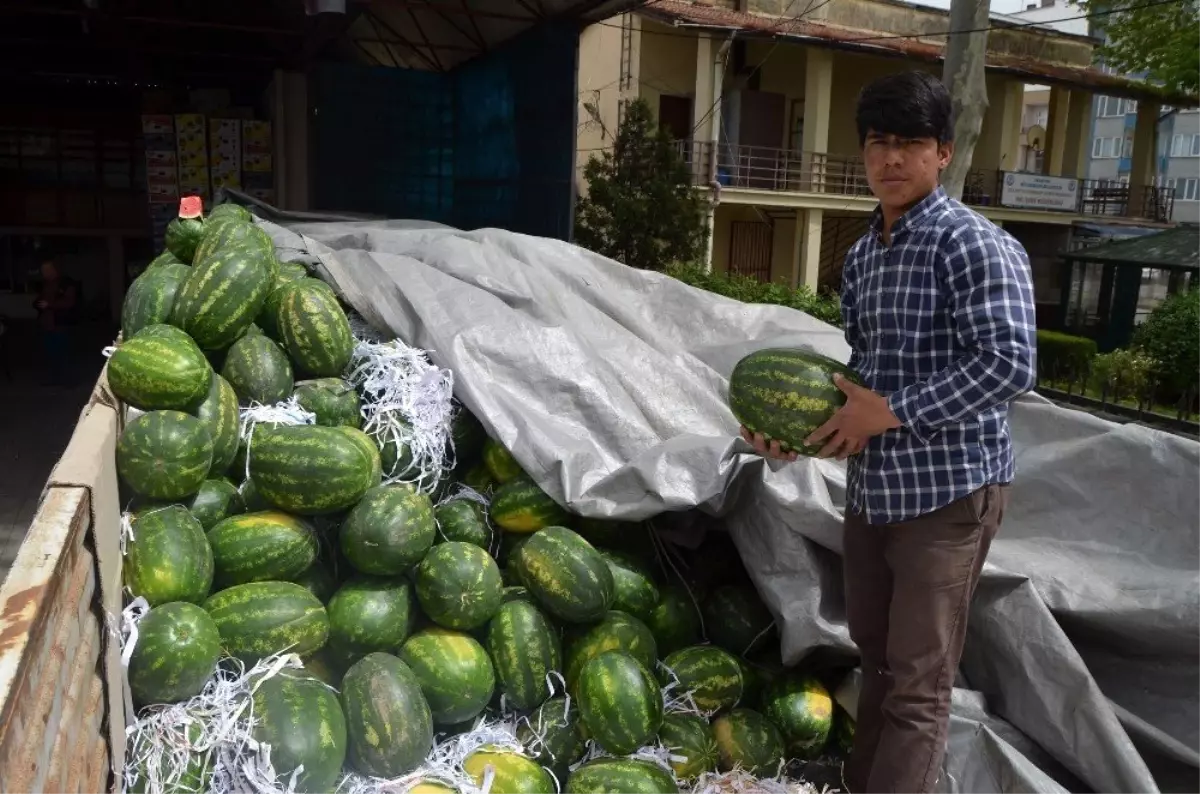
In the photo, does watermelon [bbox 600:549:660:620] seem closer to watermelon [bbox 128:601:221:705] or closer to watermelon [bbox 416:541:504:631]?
watermelon [bbox 416:541:504:631]

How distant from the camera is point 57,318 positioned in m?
10.5

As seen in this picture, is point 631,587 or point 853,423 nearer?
point 853,423

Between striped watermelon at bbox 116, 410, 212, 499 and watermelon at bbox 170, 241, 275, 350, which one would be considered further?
watermelon at bbox 170, 241, 275, 350

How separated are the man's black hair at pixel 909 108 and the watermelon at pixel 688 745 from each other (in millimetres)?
1833

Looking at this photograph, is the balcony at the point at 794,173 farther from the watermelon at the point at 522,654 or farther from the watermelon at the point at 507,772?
the watermelon at the point at 507,772

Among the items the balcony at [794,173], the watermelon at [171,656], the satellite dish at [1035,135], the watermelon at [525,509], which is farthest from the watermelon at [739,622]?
the satellite dish at [1035,135]

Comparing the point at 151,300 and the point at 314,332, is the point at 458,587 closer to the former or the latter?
the point at 314,332

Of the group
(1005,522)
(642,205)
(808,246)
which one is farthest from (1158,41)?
(1005,522)

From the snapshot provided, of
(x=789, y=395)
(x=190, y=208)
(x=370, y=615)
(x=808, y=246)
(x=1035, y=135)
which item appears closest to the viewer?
(x=789, y=395)

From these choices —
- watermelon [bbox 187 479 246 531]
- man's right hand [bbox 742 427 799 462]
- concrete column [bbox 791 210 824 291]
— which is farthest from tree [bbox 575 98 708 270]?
man's right hand [bbox 742 427 799 462]

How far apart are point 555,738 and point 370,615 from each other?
26.2 inches

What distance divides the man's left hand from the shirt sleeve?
0.06 meters

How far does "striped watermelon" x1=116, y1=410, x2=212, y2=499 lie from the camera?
2.79 m

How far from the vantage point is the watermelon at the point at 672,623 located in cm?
330
